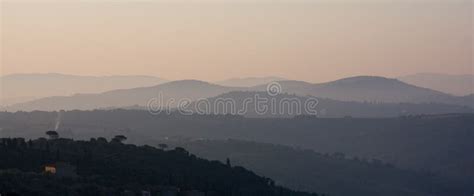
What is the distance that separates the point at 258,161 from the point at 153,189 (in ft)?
353

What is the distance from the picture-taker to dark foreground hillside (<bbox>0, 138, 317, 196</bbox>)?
211ft

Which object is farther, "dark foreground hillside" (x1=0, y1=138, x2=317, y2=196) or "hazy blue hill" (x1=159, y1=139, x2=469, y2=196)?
"hazy blue hill" (x1=159, y1=139, x2=469, y2=196)

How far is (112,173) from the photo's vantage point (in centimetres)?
7506

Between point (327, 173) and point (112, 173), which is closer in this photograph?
point (112, 173)

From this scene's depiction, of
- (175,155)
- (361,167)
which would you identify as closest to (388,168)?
(361,167)

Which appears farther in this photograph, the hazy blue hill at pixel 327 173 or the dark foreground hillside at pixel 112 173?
the hazy blue hill at pixel 327 173

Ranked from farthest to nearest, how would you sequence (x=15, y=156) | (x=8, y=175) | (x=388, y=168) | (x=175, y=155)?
(x=388, y=168), (x=175, y=155), (x=15, y=156), (x=8, y=175)

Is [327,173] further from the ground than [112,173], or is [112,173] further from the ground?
[327,173]

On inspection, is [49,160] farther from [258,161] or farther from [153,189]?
[258,161]

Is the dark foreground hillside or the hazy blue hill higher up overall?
the hazy blue hill

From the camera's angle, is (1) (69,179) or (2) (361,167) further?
(2) (361,167)

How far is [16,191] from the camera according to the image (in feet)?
184

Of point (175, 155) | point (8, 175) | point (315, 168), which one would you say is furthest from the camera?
point (315, 168)

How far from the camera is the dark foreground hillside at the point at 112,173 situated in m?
64.2
